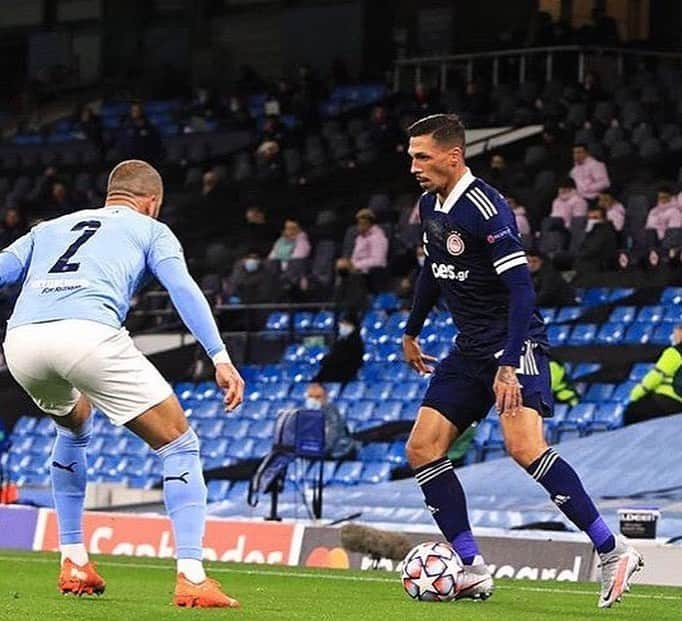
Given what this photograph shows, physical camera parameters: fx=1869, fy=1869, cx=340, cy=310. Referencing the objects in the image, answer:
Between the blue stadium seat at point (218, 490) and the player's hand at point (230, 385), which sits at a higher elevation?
the player's hand at point (230, 385)

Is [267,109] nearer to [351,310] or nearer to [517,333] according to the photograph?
[351,310]

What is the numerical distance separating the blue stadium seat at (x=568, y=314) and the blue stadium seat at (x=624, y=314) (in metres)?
0.40

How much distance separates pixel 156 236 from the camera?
7.72m

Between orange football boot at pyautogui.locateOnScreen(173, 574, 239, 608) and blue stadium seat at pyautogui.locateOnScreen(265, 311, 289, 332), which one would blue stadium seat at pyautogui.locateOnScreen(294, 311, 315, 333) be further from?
orange football boot at pyautogui.locateOnScreen(173, 574, 239, 608)

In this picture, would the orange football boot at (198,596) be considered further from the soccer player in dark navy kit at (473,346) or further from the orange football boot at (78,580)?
the soccer player in dark navy kit at (473,346)

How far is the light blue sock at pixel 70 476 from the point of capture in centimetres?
818

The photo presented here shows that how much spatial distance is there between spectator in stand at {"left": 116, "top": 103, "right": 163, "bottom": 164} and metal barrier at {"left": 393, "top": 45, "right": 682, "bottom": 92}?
4.56 m

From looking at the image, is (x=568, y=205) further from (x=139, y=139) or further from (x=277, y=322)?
(x=139, y=139)

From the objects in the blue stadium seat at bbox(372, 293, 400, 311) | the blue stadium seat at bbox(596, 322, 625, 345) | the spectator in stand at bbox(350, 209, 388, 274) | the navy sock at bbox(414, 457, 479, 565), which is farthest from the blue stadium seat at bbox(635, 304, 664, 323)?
the navy sock at bbox(414, 457, 479, 565)

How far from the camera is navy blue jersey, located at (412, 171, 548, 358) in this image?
336 inches

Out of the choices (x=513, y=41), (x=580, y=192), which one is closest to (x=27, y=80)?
(x=513, y=41)

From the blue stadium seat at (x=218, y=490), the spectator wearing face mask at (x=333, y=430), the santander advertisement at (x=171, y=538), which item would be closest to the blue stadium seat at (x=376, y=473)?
the spectator wearing face mask at (x=333, y=430)

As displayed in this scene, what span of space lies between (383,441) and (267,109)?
552 inches

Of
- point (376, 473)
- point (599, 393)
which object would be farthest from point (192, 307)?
point (599, 393)
